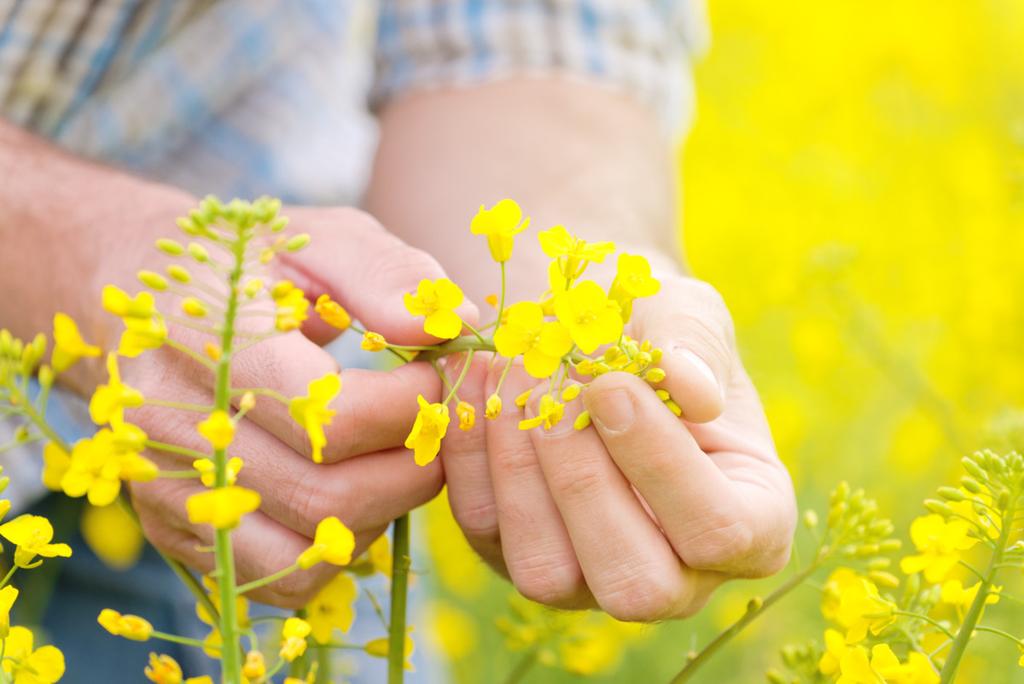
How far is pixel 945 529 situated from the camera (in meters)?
0.77

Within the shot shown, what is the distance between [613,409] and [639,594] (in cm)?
15

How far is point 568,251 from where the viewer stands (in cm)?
73

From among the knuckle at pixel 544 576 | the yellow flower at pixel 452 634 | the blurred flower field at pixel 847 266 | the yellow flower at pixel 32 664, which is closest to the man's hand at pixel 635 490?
the knuckle at pixel 544 576

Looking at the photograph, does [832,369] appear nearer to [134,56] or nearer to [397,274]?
[134,56]

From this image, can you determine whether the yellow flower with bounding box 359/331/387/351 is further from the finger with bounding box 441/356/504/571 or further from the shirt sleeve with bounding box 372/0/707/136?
the shirt sleeve with bounding box 372/0/707/136

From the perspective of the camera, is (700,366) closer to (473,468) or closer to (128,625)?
(473,468)

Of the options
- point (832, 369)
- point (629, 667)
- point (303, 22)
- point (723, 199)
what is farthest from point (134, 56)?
point (723, 199)

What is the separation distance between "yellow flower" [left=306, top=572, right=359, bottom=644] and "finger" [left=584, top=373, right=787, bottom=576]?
0.24 metres

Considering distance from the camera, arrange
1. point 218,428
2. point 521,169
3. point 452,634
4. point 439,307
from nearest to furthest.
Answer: point 218,428 < point 439,307 < point 521,169 < point 452,634

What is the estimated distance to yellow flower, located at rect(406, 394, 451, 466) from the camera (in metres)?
0.74

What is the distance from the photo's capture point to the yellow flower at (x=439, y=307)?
75cm

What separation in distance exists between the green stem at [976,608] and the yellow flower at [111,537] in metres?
1.13

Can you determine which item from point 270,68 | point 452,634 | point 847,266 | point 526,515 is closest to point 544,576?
point 526,515

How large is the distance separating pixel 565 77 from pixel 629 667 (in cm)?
138
